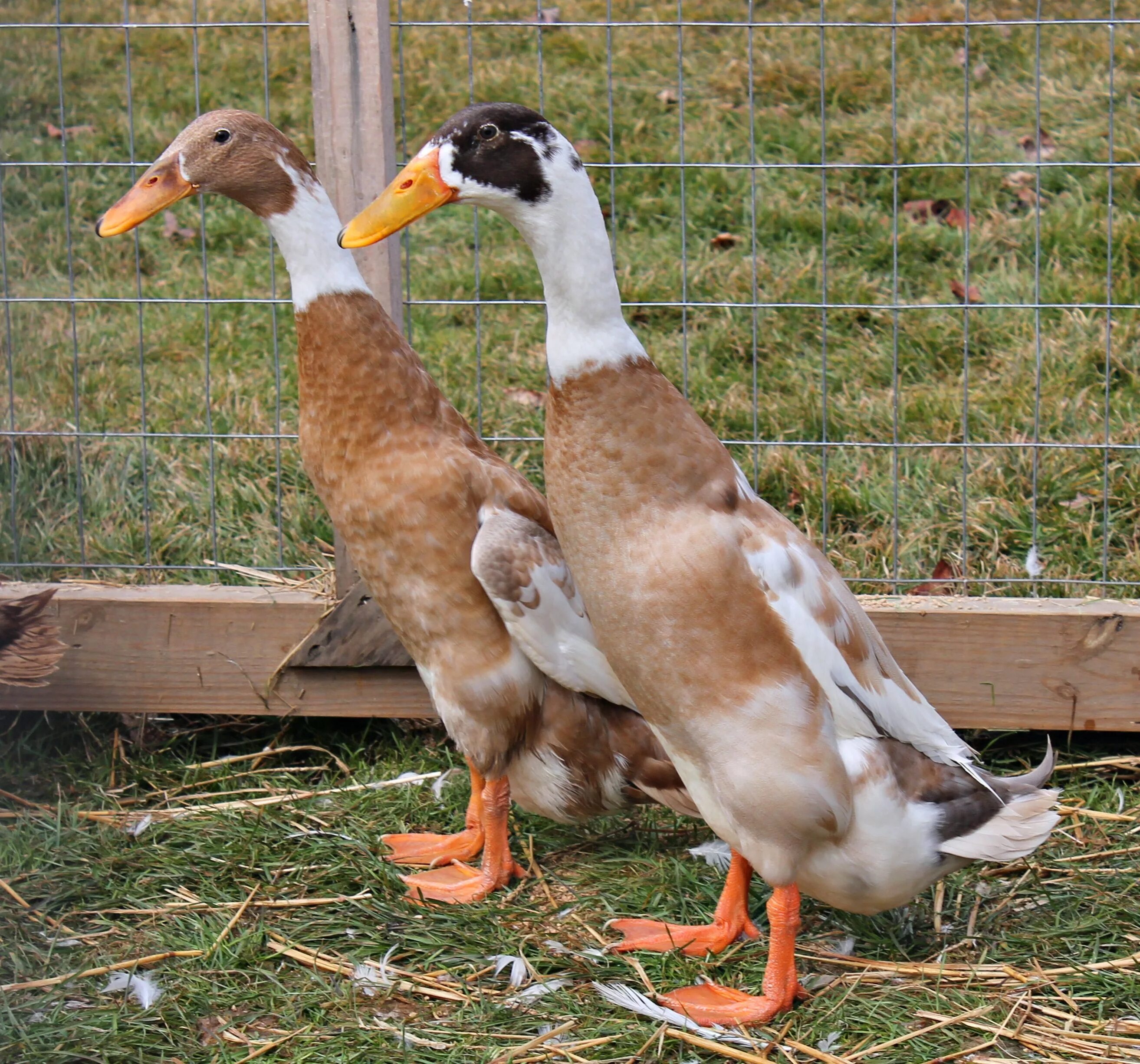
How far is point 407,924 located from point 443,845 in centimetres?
28

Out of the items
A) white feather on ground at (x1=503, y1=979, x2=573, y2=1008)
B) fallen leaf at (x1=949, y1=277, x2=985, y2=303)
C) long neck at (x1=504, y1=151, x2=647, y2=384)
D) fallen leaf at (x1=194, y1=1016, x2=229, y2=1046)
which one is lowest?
fallen leaf at (x1=194, y1=1016, x2=229, y2=1046)

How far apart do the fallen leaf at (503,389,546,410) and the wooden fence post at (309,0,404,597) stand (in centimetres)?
131

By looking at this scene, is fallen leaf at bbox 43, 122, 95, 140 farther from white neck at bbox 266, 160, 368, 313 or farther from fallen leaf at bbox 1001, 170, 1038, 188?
fallen leaf at bbox 1001, 170, 1038, 188

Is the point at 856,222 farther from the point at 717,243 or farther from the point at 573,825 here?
the point at 573,825

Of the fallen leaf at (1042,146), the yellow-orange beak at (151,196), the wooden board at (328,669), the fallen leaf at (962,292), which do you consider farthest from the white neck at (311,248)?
the fallen leaf at (1042,146)

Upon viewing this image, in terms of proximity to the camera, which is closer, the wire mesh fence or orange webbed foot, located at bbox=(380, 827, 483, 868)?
orange webbed foot, located at bbox=(380, 827, 483, 868)

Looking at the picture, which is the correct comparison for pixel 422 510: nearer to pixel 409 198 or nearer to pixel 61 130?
pixel 409 198

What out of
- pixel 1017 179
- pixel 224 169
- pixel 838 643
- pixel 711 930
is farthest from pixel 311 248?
pixel 1017 179

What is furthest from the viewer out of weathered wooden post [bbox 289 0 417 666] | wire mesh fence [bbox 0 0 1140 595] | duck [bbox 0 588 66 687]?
wire mesh fence [bbox 0 0 1140 595]

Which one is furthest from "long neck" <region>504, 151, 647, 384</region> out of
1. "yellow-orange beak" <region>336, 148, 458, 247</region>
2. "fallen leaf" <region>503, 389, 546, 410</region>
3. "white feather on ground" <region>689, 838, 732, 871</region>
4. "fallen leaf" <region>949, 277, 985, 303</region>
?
"fallen leaf" <region>949, 277, 985, 303</region>

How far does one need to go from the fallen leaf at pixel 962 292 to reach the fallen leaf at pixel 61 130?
282 cm

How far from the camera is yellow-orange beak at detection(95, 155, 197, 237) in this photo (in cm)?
281

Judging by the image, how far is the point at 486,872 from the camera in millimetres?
2992

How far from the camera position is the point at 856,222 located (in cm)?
517
